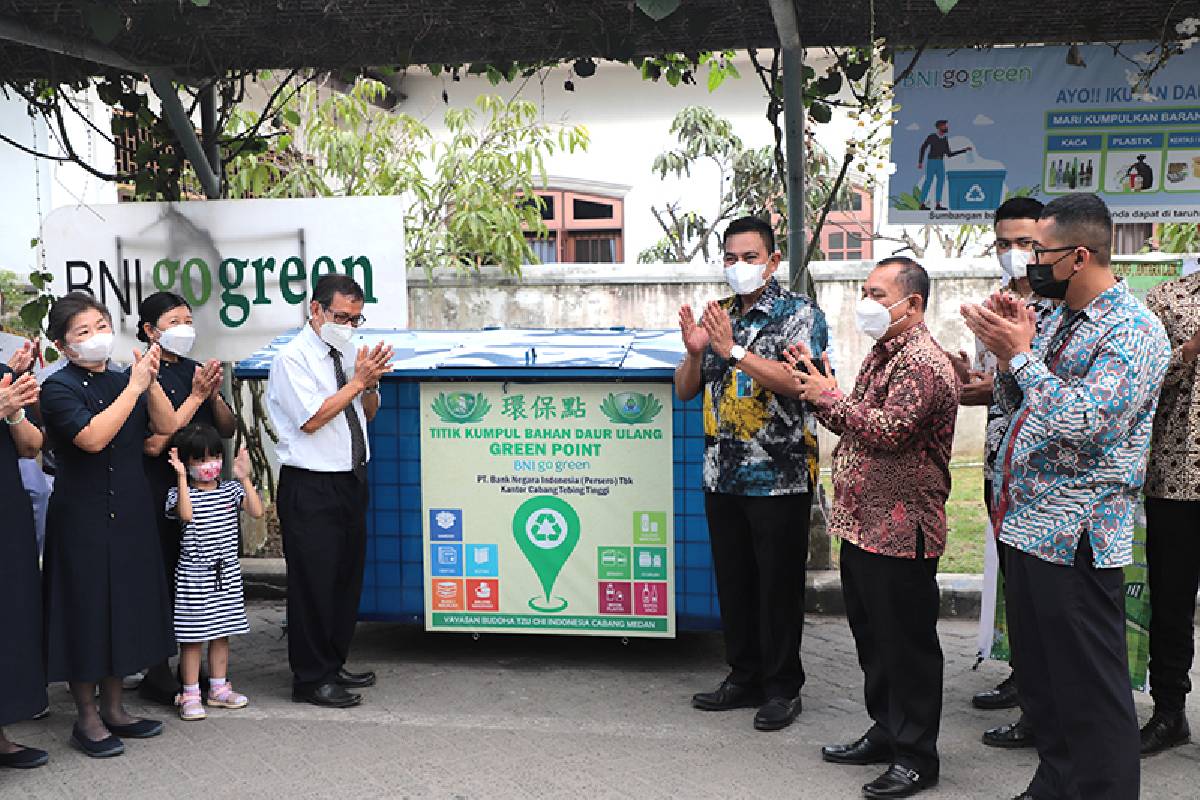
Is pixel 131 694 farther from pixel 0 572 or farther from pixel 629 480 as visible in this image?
pixel 629 480

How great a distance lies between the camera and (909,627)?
152 inches

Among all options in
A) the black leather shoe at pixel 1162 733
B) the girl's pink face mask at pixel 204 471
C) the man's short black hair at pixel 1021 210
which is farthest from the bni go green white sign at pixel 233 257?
the black leather shoe at pixel 1162 733

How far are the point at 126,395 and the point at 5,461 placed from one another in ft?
1.51

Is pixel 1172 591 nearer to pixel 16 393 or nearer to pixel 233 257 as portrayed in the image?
pixel 16 393

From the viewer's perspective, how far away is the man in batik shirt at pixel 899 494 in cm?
376

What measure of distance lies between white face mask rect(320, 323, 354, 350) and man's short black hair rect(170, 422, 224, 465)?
599mm

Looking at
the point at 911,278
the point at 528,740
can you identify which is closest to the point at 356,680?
the point at 528,740

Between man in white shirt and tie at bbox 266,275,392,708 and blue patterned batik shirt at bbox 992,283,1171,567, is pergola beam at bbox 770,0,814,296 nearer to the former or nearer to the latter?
man in white shirt and tie at bbox 266,275,392,708

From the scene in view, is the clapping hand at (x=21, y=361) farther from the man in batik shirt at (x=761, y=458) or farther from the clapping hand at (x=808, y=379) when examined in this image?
the clapping hand at (x=808, y=379)

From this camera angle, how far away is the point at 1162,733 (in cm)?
420

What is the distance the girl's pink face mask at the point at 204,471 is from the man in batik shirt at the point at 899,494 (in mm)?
2384

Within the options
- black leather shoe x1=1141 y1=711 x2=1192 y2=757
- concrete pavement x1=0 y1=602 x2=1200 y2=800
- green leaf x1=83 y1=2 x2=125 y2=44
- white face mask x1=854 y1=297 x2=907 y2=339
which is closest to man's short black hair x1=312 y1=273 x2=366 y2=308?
green leaf x1=83 y1=2 x2=125 y2=44

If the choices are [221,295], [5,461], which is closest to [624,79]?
[221,295]

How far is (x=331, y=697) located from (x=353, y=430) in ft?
3.62
